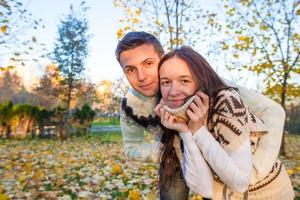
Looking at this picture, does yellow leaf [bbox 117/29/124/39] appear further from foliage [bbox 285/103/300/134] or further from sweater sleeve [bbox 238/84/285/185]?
foliage [bbox 285/103/300/134]

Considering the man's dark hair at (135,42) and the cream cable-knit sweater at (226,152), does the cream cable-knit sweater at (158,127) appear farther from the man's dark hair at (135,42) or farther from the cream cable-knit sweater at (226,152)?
the man's dark hair at (135,42)

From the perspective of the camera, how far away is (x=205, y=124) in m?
1.65

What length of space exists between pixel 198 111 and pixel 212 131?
0.17m

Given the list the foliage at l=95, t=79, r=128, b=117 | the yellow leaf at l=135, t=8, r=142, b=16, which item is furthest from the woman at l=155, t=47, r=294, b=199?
the foliage at l=95, t=79, r=128, b=117

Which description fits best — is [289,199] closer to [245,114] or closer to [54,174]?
[245,114]

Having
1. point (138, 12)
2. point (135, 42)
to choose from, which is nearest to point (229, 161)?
point (135, 42)

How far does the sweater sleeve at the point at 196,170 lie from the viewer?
1.58 meters

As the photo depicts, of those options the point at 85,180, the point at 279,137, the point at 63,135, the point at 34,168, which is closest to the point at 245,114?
the point at 279,137

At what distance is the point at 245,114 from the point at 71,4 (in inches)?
659

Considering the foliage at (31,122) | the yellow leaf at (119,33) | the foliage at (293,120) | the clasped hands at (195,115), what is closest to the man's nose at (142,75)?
the clasped hands at (195,115)

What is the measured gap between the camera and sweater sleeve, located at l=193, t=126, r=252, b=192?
1.45m

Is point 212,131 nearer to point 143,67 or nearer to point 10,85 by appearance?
point 143,67

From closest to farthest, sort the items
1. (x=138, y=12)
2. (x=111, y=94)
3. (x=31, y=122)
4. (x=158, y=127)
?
(x=158, y=127)
(x=138, y=12)
(x=31, y=122)
(x=111, y=94)

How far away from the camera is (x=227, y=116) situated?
1552 mm
